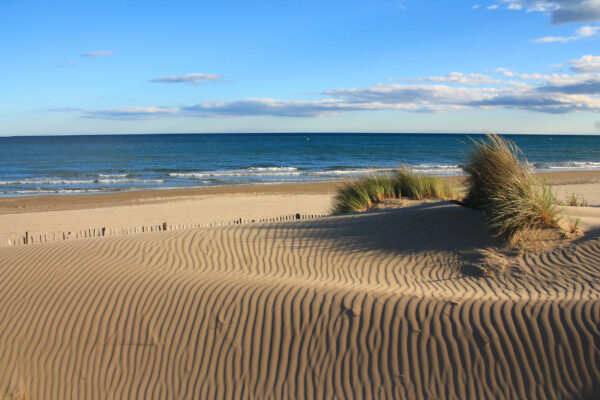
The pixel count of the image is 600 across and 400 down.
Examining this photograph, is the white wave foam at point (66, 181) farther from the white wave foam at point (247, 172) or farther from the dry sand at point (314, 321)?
the dry sand at point (314, 321)

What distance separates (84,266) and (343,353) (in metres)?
4.35

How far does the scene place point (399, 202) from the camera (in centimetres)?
1095

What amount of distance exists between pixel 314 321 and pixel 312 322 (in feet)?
0.08

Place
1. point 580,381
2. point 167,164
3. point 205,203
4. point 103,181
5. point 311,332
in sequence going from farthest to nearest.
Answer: point 167,164 → point 103,181 → point 205,203 → point 311,332 → point 580,381

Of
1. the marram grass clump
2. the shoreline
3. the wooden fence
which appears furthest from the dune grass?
the shoreline

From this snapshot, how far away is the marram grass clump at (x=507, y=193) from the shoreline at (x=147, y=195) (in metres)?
9.21

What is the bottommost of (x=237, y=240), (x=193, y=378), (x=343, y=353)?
(x=193, y=378)

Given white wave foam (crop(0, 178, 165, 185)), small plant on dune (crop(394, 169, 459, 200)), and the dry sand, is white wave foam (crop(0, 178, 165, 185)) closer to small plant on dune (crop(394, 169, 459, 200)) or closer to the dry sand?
small plant on dune (crop(394, 169, 459, 200))

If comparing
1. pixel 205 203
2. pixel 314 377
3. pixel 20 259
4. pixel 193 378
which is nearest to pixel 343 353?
pixel 314 377

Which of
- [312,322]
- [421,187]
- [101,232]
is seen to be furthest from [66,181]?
[312,322]

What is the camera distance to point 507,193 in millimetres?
7086

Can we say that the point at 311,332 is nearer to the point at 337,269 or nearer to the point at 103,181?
the point at 337,269

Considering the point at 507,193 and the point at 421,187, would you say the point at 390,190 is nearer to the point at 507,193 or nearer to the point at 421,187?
the point at 421,187

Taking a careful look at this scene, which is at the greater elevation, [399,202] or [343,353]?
[399,202]
